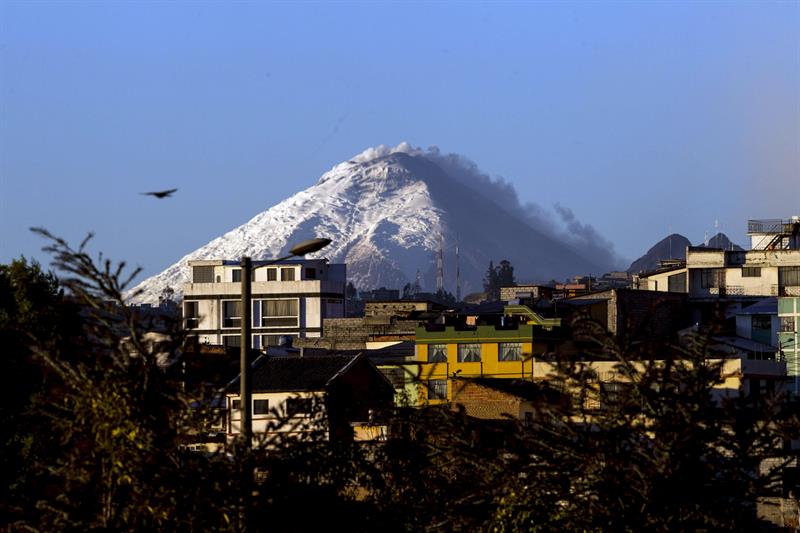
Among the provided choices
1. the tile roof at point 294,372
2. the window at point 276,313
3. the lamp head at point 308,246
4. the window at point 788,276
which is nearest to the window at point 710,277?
the window at point 788,276

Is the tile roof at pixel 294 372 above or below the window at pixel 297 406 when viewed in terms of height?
below

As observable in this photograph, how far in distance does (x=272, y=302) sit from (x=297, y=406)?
10009 cm

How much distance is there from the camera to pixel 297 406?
1812 centimetres

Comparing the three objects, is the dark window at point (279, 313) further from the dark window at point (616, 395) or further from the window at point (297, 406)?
the dark window at point (616, 395)

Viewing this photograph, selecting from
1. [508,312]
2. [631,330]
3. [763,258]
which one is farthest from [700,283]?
[631,330]

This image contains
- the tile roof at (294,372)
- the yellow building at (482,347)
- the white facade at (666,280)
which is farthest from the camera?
the white facade at (666,280)

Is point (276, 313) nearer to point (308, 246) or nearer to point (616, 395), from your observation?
point (308, 246)

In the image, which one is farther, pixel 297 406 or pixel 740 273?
pixel 740 273

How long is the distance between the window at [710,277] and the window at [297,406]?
8492 cm

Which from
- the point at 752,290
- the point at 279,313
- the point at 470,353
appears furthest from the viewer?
the point at 279,313

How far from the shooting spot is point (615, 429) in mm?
17266

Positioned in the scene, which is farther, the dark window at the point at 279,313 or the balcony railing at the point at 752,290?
the dark window at the point at 279,313

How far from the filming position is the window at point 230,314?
11757 centimetres

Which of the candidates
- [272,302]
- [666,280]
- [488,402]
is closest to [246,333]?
[488,402]
